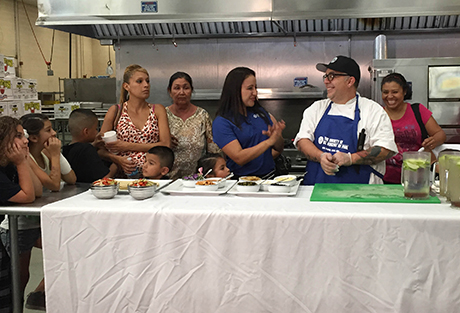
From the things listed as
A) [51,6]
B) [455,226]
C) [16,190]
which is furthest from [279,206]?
[51,6]

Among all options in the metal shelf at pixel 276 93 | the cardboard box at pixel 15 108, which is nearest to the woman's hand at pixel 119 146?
the metal shelf at pixel 276 93

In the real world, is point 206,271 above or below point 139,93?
below

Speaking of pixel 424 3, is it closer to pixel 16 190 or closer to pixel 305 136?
pixel 305 136

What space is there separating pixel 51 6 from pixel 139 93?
163 cm

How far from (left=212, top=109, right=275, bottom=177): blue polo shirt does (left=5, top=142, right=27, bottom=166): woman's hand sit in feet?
3.75

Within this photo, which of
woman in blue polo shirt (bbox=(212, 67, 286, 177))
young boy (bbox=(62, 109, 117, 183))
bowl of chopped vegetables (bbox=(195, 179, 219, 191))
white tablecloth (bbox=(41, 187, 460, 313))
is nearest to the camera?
white tablecloth (bbox=(41, 187, 460, 313))

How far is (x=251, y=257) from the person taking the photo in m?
1.94

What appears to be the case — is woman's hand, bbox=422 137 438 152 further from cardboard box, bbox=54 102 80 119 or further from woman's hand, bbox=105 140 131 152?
cardboard box, bbox=54 102 80 119

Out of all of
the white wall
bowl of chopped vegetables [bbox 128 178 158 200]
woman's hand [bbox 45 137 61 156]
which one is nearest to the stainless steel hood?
woman's hand [bbox 45 137 61 156]

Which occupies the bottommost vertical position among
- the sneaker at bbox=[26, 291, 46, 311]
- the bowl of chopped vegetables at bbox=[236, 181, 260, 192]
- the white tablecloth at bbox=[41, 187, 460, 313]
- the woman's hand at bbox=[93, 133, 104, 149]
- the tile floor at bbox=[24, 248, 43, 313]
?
the sneaker at bbox=[26, 291, 46, 311]

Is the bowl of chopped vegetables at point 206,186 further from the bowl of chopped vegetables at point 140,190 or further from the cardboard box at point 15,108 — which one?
the cardboard box at point 15,108

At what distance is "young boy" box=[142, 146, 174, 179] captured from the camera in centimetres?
295

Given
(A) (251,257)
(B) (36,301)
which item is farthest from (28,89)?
(A) (251,257)

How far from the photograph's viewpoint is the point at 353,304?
187 centimetres
